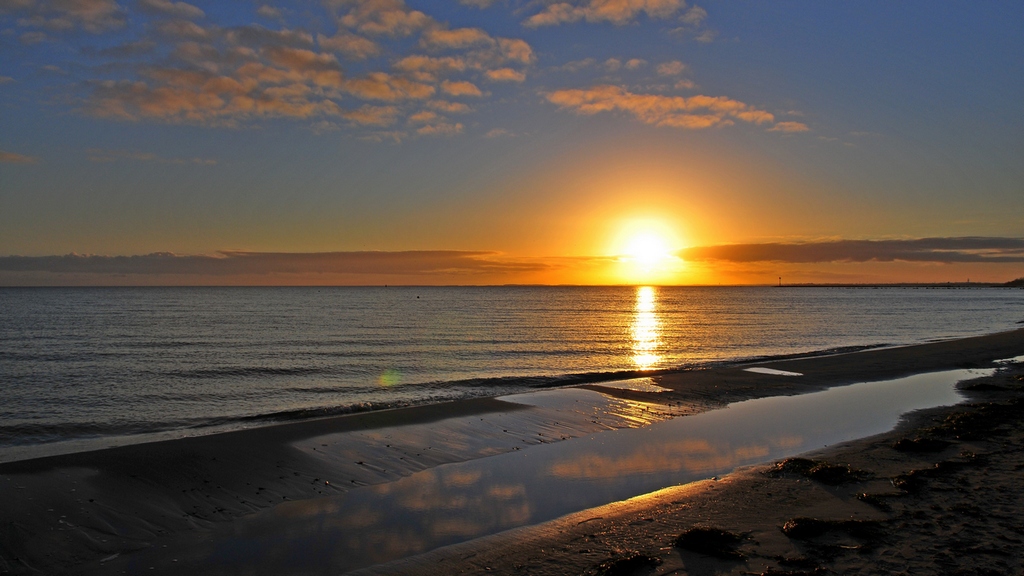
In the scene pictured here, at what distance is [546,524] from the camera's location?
895 centimetres

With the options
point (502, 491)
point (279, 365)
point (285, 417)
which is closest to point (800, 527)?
point (502, 491)

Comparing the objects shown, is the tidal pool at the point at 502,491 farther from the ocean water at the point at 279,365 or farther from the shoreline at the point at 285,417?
the ocean water at the point at 279,365

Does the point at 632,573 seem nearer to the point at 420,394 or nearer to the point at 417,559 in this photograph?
the point at 417,559

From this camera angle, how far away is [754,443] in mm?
14227

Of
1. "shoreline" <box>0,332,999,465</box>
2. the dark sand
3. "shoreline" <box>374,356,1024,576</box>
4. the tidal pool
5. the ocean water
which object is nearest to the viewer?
"shoreline" <box>374,356,1024,576</box>

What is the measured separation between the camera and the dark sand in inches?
299

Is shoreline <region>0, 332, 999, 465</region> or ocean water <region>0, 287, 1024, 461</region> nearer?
shoreline <region>0, 332, 999, 465</region>

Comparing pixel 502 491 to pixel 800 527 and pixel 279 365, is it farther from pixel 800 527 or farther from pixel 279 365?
pixel 279 365

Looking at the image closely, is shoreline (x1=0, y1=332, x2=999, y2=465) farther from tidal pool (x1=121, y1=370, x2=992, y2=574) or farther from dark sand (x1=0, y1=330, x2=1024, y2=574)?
tidal pool (x1=121, y1=370, x2=992, y2=574)

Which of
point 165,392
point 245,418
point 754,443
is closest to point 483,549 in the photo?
point 754,443

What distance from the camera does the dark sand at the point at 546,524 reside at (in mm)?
7582

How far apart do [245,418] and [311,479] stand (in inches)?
306

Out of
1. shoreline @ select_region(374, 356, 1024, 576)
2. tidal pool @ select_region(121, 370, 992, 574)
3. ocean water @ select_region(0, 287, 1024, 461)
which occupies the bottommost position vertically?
ocean water @ select_region(0, 287, 1024, 461)

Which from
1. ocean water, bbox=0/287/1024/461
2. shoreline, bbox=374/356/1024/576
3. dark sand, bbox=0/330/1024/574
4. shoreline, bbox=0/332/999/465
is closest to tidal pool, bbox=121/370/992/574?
dark sand, bbox=0/330/1024/574
